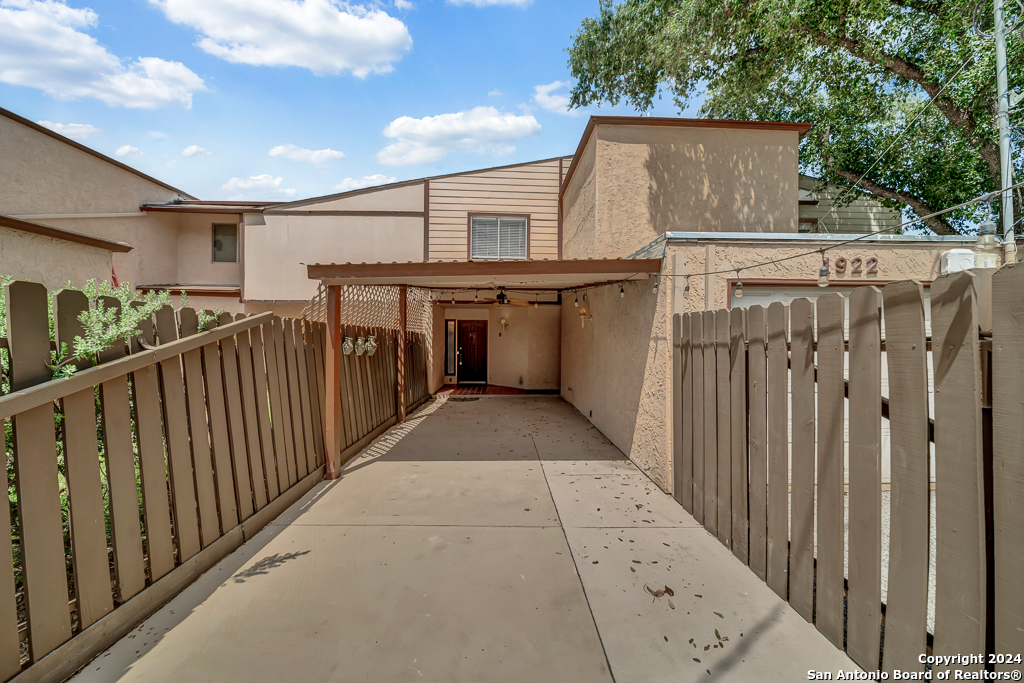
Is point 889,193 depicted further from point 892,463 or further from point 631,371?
point 892,463

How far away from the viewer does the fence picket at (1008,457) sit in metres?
1.40

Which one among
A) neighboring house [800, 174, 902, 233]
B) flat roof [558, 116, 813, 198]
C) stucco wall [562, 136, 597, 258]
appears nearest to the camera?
flat roof [558, 116, 813, 198]

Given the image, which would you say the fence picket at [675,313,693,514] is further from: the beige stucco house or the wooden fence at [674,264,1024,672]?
the wooden fence at [674,264,1024,672]

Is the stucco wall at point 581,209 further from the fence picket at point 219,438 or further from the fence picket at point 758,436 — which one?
the fence picket at point 219,438

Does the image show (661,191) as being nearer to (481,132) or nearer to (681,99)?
(681,99)

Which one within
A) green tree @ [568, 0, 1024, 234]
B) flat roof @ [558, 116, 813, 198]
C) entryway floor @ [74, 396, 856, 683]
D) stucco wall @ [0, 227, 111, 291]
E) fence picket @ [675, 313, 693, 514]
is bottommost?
entryway floor @ [74, 396, 856, 683]

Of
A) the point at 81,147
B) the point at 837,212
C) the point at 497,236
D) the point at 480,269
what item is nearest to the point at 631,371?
the point at 480,269

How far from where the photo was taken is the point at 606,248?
21.3ft

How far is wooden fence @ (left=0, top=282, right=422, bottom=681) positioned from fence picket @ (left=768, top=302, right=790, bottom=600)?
3.72 metres

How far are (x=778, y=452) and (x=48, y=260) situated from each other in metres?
7.40

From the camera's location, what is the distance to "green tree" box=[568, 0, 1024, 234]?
7996mm

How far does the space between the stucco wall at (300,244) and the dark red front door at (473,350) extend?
182 inches

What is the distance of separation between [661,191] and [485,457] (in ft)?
15.6

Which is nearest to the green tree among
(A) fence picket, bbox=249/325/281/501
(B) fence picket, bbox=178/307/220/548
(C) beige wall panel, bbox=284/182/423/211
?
(C) beige wall panel, bbox=284/182/423/211
